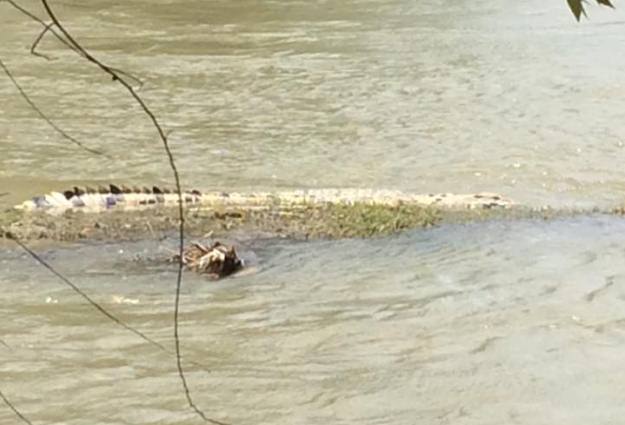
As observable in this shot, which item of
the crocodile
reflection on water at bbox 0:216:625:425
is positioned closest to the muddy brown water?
reflection on water at bbox 0:216:625:425

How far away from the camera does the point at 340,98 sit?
11.3 meters

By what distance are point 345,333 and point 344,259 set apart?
85 centimetres

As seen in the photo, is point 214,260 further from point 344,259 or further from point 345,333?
point 345,333

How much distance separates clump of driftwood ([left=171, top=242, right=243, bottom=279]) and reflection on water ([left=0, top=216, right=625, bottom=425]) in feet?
0.31

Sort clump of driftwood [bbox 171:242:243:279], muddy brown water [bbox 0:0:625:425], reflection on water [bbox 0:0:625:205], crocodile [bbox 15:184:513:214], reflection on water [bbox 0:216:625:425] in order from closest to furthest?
reflection on water [bbox 0:216:625:425], muddy brown water [bbox 0:0:625:425], clump of driftwood [bbox 171:242:243:279], crocodile [bbox 15:184:513:214], reflection on water [bbox 0:0:625:205]

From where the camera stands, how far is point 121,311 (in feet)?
17.5

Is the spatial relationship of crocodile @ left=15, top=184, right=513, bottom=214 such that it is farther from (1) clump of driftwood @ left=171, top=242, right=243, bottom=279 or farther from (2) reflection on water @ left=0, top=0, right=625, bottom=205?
(2) reflection on water @ left=0, top=0, right=625, bottom=205

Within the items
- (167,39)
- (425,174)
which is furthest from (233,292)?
(167,39)

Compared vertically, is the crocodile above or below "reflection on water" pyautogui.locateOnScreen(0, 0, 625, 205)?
above

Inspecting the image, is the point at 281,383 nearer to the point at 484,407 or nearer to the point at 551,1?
the point at 484,407

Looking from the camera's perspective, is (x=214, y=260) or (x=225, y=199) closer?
(x=214, y=260)

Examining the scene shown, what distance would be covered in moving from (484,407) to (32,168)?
16.0 feet

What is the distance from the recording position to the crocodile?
21.2 ft

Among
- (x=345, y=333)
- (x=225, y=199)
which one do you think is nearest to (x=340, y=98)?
(x=225, y=199)
